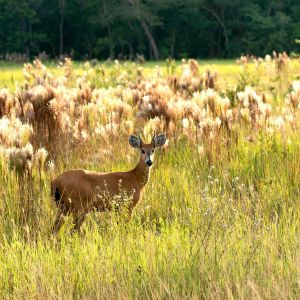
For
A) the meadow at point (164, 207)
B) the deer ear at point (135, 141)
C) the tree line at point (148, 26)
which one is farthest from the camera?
the tree line at point (148, 26)

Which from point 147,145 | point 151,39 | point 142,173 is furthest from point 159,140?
point 151,39

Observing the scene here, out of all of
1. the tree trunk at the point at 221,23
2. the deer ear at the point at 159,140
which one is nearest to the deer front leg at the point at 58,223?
the deer ear at the point at 159,140

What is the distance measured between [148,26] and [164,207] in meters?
61.6

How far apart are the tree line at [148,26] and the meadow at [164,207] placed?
48756 millimetres

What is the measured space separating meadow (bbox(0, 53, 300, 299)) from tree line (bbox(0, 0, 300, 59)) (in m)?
48.8

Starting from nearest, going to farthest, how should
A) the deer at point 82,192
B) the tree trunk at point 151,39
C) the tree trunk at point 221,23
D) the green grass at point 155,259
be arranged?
the green grass at point 155,259, the deer at point 82,192, the tree trunk at point 151,39, the tree trunk at point 221,23

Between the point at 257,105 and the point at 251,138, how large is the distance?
0.39 metres

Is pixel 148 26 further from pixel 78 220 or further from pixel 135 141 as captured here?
pixel 78 220

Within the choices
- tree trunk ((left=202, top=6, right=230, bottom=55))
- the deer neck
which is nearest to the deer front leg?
the deer neck

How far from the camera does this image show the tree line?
197ft

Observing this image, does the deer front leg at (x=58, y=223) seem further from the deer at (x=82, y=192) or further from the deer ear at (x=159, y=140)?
the deer ear at (x=159, y=140)

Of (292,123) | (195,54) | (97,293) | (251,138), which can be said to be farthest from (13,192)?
(195,54)

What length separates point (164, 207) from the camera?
6.64 metres

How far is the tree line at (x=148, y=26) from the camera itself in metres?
60.2
